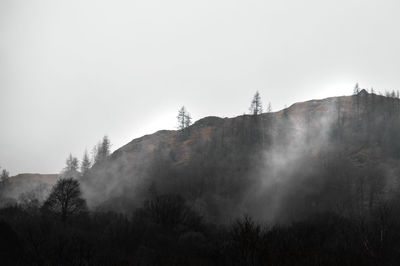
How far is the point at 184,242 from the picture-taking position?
4672 centimetres

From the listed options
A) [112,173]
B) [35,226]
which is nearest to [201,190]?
[112,173]

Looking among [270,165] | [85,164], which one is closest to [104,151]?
[85,164]

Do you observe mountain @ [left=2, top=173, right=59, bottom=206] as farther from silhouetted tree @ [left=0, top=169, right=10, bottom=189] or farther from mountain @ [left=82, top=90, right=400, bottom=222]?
mountain @ [left=82, top=90, right=400, bottom=222]

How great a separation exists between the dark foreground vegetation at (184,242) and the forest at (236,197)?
0.61 ft

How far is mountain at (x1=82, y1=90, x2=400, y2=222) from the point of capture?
8481cm

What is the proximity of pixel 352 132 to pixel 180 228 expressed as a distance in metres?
87.7

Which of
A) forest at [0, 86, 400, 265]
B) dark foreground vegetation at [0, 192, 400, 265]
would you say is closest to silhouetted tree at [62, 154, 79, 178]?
forest at [0, 86, 400, 265]

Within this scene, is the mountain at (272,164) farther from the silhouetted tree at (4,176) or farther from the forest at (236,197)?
the silhouetted tree at (4,176)

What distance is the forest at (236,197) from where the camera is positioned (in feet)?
100

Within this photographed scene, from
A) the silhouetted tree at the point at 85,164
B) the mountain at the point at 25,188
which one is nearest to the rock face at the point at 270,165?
the mountain at the point at 25,188

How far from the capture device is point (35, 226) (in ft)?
173

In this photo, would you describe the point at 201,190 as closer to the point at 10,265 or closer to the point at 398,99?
the point at 10,265

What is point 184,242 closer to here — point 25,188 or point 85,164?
point 85,164

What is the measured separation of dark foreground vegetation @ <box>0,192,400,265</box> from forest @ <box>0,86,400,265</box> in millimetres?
184
